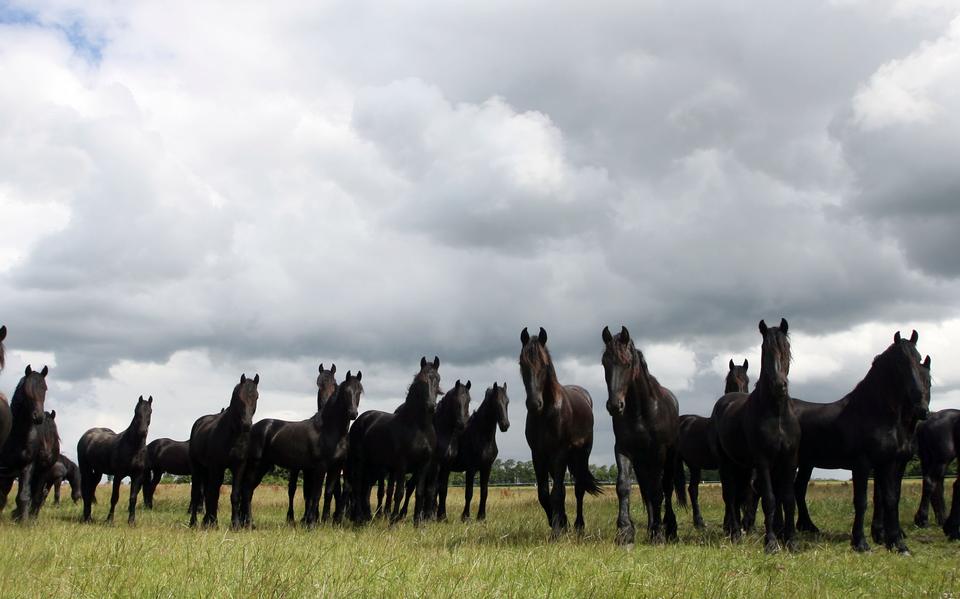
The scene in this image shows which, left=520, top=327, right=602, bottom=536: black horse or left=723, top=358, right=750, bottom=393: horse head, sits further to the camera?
left=723, top=358, right=750, bottom=393: horse head

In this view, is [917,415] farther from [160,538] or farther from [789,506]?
[160,538]

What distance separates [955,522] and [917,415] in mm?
3315

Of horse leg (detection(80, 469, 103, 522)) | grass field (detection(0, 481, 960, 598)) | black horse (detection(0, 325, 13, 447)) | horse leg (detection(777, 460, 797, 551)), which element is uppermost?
black horse (detection(0, 325, 13, 447))

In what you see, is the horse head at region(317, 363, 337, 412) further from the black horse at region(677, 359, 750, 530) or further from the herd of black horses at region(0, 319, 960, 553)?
the black horse at region(677, 359, 750, 530)

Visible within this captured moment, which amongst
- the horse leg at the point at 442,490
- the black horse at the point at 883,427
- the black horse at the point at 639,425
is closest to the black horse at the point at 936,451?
the black horse at the point at 883,427

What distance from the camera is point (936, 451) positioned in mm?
15375

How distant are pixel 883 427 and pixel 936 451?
14.5 ft

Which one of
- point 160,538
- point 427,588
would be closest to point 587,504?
point 160,538

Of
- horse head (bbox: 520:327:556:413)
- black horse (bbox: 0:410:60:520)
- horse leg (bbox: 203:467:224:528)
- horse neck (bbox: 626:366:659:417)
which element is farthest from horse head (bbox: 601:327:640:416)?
black horse (bbox: 0:410:60:520)

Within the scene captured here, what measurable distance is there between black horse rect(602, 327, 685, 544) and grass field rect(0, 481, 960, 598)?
73 cm

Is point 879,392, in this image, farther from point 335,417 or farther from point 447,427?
point 335,417

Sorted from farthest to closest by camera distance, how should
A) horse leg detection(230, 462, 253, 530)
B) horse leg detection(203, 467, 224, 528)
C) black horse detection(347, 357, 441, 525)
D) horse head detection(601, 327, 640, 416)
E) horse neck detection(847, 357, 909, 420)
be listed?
1. horse leg detection(203, 467, 224, 528)
2. horse leg detection(230, 462, 253, 530)
3. black horse detection(347, 357, 441, 525)
4. horse neck detection(847, 357, 909, 420)
5. horse head detection(601, 327, 640, 416)

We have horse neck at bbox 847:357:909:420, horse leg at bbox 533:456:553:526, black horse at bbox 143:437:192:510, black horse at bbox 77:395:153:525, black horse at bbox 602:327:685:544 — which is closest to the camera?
black horse at bbox 602:327:685:544

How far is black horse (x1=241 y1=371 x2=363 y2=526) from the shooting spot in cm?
1602
